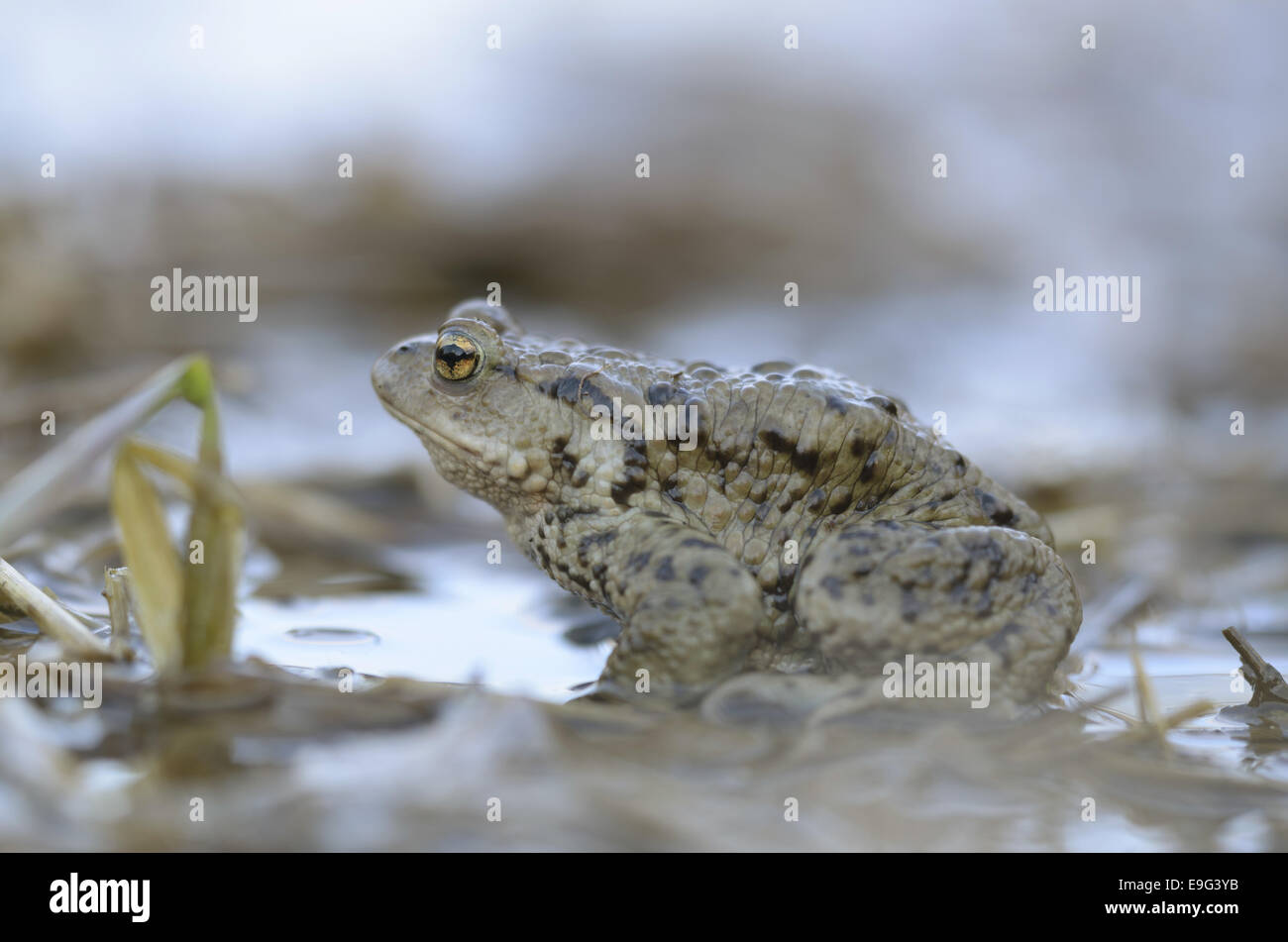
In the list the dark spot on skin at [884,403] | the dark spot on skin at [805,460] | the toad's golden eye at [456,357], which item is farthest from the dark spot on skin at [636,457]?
the dark spot on skin at [884,403]

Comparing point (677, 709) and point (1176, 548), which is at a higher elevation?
point (1176, 548)

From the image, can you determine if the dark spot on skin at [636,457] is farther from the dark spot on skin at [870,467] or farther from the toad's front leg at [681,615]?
the dark spot on skin at [870,467]

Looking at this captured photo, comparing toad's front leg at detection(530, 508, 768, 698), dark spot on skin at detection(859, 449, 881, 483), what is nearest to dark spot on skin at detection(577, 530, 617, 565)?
toad's front leg at detection(530, 508, 768, 698)

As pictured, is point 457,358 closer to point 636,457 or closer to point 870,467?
point 636,457

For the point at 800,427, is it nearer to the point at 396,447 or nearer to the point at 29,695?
the point at 29,695

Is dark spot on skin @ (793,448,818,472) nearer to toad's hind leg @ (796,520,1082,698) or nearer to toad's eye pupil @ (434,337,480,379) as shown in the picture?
toad's hind leg @ (796,520,1082,698)

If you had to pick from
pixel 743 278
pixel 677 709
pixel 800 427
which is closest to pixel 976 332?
pixel 743 278
